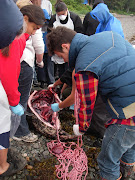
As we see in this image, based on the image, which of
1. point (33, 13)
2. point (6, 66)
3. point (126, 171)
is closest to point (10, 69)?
point (6, 66)

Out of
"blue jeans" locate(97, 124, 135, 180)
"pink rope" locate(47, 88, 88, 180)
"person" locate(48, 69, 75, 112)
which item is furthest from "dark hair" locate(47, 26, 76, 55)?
"blue jeans" locate(97, 124, 135, 180)

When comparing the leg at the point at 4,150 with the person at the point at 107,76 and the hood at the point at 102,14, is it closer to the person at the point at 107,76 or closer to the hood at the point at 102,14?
the person at the point at 107,76

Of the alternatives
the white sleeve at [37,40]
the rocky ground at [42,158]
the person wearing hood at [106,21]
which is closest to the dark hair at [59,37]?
the white sleeve at [37,40]

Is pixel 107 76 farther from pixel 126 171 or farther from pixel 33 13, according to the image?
pixel 126 171

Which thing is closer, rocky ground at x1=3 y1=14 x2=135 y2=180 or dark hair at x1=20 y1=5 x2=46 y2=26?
dark hair at x1=20 y1=5 x2=46 y2=26

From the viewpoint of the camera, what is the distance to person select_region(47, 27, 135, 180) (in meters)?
1.39

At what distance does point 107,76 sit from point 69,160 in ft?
5.04

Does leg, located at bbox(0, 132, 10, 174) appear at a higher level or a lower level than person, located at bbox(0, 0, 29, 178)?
lower

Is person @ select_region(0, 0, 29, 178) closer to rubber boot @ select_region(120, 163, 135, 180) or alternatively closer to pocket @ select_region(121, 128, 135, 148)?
pocket @ select_region(121, 128, 135, 148)

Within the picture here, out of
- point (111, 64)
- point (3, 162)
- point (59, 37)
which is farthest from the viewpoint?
point (3, 162)

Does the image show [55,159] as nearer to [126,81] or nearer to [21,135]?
[21,135]

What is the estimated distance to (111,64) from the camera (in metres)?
1.39

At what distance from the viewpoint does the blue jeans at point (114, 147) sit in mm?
1619

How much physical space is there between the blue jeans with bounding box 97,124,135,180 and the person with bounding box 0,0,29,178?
1.08 meters
